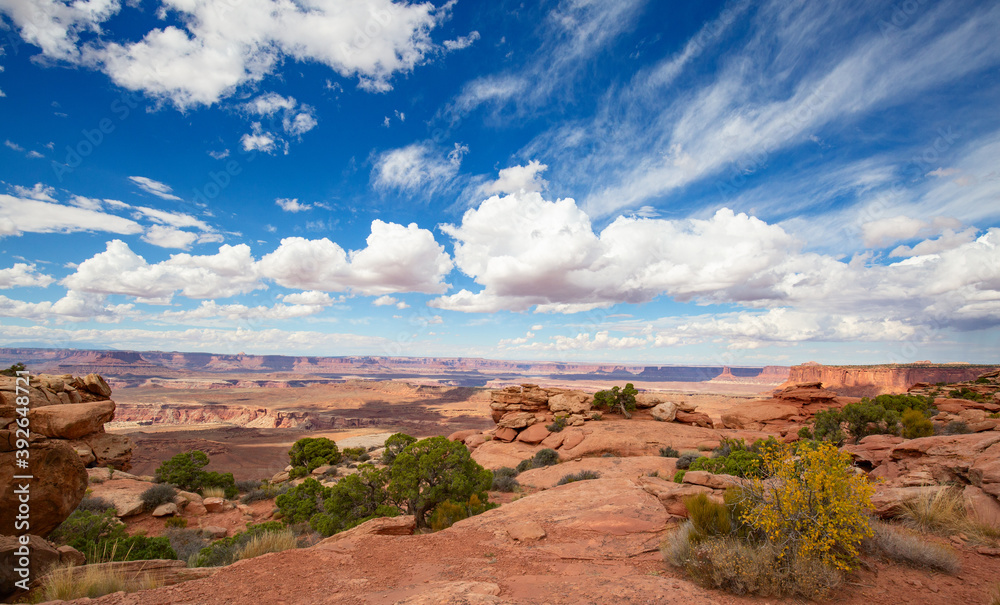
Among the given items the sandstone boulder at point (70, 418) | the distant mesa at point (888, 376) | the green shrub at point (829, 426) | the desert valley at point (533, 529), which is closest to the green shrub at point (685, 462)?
the desert valley at point (533, 529)

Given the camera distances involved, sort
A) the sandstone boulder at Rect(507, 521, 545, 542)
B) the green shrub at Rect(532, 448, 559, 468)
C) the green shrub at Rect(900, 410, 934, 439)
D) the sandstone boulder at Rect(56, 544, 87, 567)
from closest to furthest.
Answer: the sandstone boulder at Rect(56, 544, 87, 567) → the sandstone boulder at Rect(507, 521, 545, 542) → the green shrub at Rect(900, 410, 934, 439) → the green shrub at Rect(532, 448, 559, 468)

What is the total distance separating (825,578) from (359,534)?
29.2 feet

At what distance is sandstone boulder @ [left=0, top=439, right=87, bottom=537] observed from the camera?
7176 mm

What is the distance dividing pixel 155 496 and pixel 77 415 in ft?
18.2

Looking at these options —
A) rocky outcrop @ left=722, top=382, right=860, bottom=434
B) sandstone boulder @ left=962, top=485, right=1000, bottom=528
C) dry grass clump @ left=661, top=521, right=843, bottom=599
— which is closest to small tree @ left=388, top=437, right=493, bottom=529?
dry grass clump @ left=661, top=521, right=843, bottom=599

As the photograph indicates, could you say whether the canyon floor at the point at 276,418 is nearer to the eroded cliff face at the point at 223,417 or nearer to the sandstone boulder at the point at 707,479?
the eroded cliff face at the point at 223,417

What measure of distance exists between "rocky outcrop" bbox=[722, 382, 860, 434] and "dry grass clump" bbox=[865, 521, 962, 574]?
29133 mm

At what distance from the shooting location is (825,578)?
5207 millimetres

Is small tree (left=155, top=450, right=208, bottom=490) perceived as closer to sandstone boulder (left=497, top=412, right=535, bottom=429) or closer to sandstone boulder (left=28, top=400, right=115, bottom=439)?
sandstone boulder (left=28, top=400, right=115, bottom=439)

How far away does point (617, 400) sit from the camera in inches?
1309

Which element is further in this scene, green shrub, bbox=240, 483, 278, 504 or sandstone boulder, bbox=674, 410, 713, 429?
sandstone boulder, bbox=674, 410, 713, 429

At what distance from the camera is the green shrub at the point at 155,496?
16422 millimetres

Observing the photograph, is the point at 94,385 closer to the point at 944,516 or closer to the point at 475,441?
the point at 475,441

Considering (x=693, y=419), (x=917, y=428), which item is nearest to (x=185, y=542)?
(x=917, y=428)
